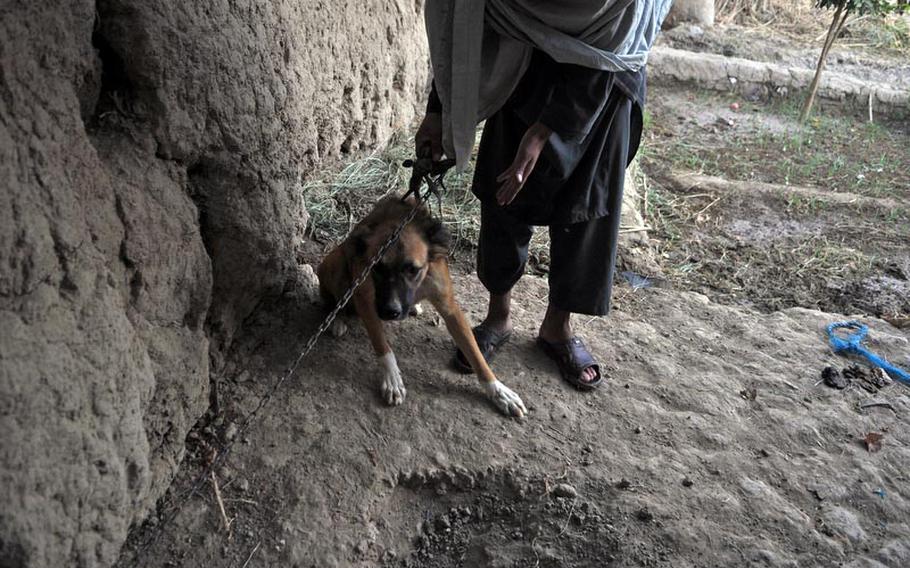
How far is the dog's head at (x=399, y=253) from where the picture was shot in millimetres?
2729

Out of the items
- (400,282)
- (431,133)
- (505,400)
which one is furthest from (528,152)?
(505,400)

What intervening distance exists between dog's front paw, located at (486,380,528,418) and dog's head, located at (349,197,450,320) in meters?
0.50

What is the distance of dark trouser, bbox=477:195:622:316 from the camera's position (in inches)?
109

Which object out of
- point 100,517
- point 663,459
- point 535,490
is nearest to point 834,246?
point 663,459

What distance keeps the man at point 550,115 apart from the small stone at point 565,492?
0.74 metres

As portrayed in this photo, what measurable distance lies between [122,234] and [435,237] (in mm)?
1224

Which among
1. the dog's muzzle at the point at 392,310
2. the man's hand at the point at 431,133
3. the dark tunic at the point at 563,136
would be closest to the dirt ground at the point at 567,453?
the dog's muzzle at the point at 392,310

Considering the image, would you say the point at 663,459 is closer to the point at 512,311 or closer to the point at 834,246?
the point at 512,311

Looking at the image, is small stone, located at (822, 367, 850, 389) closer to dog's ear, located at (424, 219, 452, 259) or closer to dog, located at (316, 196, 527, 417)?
dog, located at (316, 196, 527, 417)

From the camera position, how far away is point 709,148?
6.47 metres

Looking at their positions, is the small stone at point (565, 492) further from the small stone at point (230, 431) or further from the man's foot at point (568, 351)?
the small stone at point (230, 431)

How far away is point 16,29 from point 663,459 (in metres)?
2.57

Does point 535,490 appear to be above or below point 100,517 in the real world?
below

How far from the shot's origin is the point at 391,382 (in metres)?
2.91
